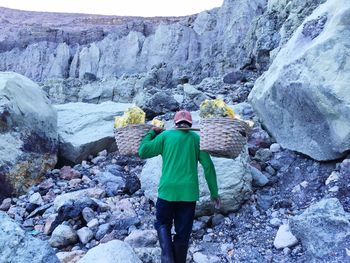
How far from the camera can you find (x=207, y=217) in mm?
4070

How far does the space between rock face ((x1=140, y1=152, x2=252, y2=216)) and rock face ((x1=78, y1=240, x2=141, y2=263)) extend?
116cm

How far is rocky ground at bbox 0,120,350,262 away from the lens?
3525 millimetres

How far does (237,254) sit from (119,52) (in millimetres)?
24226

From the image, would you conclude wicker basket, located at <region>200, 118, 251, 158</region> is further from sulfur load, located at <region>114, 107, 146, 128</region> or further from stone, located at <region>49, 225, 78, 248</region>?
stone, located at <region>49, 225, 78, 248</region>

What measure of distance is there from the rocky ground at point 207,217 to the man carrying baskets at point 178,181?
1.22 ft

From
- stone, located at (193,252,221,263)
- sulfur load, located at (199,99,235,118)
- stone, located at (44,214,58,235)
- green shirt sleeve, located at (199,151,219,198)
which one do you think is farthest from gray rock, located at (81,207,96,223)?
sulfur load, located at (199,99,235,118)

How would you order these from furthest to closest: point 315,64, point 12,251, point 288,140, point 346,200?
point 288,140 < point 315,64 < point 346,200 < point 12,251

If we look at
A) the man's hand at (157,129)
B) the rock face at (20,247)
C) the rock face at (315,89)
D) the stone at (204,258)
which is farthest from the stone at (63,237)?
the rock face at (315,89)

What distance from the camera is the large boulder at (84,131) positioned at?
628cm

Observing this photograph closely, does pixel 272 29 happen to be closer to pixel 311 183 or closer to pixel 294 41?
pixel 294 41

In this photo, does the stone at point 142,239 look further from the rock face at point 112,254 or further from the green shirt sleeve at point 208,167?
the green shirt sleeve at point 208,167

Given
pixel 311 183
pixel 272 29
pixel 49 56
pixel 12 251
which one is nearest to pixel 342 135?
pixel 311 183

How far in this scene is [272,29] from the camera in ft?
45.4

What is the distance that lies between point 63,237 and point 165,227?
4.38 feet
